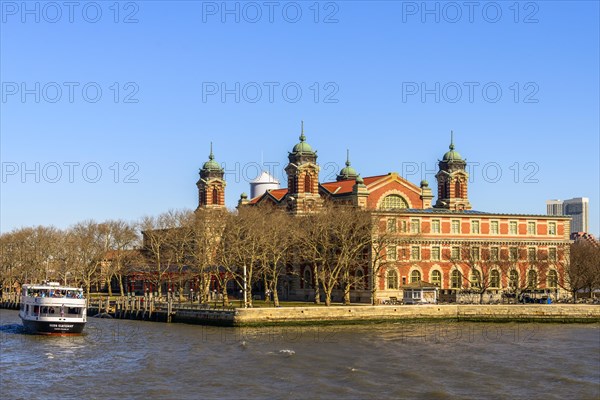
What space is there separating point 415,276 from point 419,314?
833 inches

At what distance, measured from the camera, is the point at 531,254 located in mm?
133125

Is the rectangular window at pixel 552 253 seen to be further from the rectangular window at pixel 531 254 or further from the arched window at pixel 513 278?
the arched window at pixel 513 278

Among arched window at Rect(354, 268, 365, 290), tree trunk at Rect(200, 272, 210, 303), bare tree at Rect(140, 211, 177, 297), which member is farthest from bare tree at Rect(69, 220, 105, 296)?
arched window at Rect(354, 268, 365, 290)

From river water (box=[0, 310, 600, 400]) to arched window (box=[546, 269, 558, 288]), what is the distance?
33770mm

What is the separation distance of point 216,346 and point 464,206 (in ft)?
265

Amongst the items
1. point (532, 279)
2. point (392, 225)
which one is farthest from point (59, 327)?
point (532, 279)

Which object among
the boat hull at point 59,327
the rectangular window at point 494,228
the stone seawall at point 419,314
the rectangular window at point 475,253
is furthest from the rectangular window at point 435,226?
the boat hull at point 59,327

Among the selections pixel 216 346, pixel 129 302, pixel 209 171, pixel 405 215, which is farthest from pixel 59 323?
pixel 209 171

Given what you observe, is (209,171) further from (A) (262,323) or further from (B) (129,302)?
(A) (262,323)

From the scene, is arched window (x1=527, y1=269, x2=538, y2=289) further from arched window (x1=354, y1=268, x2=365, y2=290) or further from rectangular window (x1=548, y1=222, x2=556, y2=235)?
arched window (x1=354, y1=268, x2=365, y2=290)

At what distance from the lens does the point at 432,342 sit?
8269 cm

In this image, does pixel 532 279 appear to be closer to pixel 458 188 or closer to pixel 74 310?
pixel 458 188

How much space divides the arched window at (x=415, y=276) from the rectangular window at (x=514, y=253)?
1409 centimetres

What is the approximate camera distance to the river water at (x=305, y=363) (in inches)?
2265
